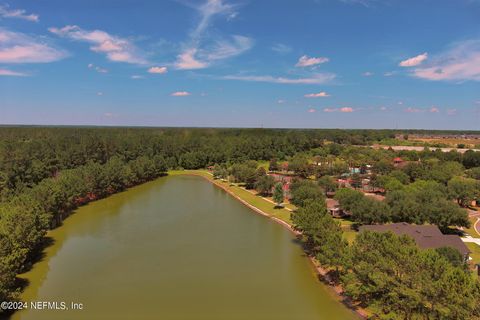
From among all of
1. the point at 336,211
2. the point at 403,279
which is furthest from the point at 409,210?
the point at 403,279

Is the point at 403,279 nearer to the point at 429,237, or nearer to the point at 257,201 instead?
the point at 429,237

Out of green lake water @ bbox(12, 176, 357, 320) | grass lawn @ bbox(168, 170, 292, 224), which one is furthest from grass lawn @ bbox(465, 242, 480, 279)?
grass lawn @ bbox(168, 170, 292, 224)

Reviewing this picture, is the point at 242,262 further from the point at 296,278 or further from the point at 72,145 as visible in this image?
the point at 72,145

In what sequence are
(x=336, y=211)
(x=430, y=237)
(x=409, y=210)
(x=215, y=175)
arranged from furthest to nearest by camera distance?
1. (x=215, y=175)
2. (x=336, y=211)
3. (x=409, y=210)
4. (x=430, y=237)

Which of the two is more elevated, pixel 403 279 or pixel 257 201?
Result: pixel 403 279

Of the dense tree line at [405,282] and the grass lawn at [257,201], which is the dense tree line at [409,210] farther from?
the dense tree line at [405,282]

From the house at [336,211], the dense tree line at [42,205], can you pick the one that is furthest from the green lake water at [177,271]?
the house at [336,211]

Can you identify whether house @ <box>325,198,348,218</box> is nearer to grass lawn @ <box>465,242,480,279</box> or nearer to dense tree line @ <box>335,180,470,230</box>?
dense tree line @ <box>335,180,470,230</box>

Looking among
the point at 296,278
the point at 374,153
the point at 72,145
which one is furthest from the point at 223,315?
the point at 374,153

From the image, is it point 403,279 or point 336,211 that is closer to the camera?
point 403,279
